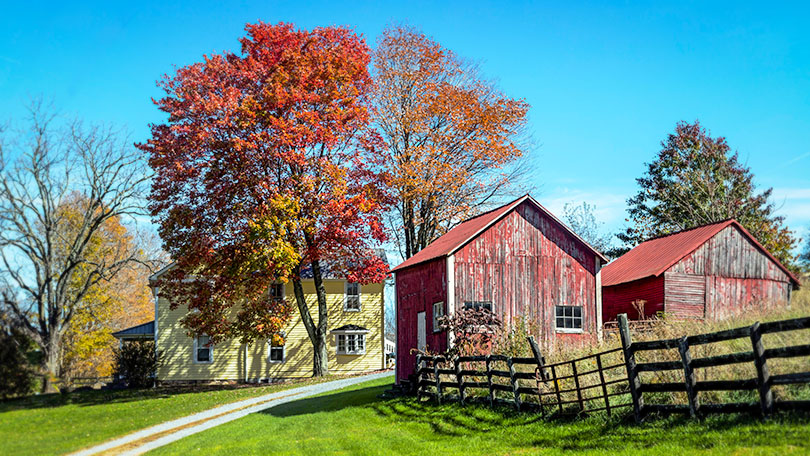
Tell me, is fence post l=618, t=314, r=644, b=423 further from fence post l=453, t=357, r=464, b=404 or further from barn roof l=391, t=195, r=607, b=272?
barn roof l=391, t=195, r=607, b=272

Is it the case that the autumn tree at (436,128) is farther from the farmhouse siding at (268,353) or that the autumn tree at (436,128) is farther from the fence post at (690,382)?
the fence post at (690,382)

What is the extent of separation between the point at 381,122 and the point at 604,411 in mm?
28910

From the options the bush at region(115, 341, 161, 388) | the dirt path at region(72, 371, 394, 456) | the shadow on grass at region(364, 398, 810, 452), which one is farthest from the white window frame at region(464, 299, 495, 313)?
the bush at region(115, 341, 161, 388)

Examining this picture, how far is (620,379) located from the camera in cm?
1314

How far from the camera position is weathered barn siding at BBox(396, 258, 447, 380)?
76.8 ft

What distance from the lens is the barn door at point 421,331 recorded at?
24688mm

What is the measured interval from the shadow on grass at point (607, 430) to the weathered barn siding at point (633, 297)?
13435mm

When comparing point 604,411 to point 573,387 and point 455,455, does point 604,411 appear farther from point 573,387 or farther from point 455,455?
point 455,455

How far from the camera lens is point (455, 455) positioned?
12.4 metres

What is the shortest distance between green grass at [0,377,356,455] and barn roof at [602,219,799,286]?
15048 millimetres

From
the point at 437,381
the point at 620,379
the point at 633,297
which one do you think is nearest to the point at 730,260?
the point at 633,297

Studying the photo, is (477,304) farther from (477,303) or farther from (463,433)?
(463,433)

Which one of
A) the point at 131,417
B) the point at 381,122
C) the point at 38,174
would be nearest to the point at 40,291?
the point at 38,174

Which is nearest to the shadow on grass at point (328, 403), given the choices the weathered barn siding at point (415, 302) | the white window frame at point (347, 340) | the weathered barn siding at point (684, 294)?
the weathered barn siding at point (415, 302)
